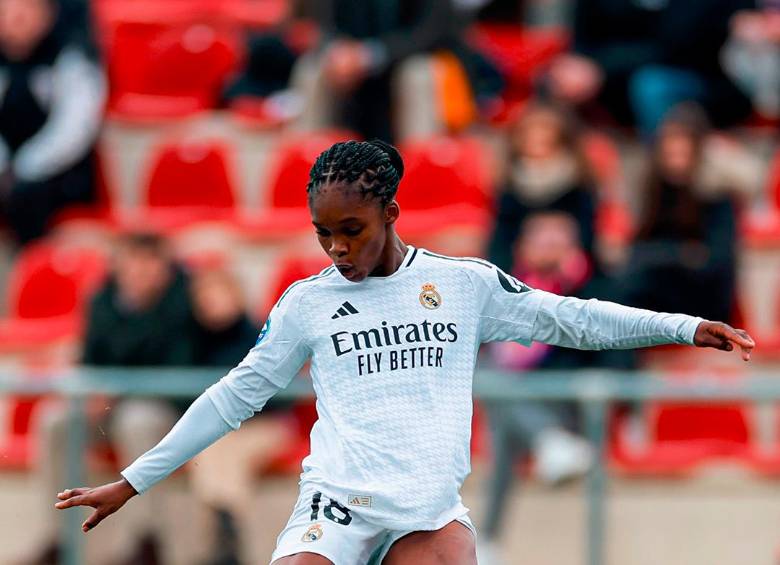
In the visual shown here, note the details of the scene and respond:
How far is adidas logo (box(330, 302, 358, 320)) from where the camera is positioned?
455 centimetres

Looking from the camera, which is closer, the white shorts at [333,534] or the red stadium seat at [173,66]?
the white shorts at [333,534]

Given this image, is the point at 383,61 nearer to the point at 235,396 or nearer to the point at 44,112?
the point at 44,112

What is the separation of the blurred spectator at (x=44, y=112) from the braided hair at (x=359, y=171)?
241 inches

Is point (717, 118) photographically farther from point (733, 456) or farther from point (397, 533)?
point (397, 533)

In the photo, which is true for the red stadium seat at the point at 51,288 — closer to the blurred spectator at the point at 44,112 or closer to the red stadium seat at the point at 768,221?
the blurred spectator at the point at 44,112

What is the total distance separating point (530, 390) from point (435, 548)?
3360 millimetres

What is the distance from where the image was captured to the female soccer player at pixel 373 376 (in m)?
4.42

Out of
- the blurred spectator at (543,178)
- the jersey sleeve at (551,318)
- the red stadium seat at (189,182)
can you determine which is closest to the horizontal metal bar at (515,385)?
the blurred spectator at (543,178)

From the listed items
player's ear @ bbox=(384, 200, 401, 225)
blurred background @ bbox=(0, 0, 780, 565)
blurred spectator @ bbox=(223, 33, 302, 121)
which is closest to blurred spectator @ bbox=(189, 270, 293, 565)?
blurred background @ bbox=(0, 0, 780, 565)

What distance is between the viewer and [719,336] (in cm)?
437

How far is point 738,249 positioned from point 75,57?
14.4ft

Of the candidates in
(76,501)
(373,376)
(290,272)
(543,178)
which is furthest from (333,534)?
(543,178)

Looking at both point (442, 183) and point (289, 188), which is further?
point (289, 188)

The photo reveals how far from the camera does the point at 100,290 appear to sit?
8688 mm
